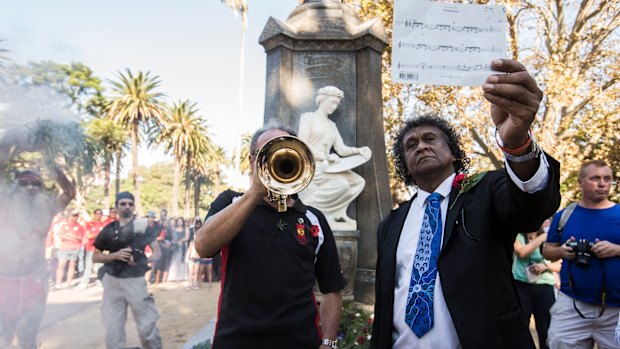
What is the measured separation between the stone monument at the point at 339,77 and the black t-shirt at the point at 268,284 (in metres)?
3.58

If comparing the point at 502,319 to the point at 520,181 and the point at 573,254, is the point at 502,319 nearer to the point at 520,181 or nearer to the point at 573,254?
the point at 520,181

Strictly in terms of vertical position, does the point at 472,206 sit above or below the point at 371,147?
below

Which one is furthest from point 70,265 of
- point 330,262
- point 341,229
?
point 330,262

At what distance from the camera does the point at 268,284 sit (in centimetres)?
221

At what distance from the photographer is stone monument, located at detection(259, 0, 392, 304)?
19.5 feet

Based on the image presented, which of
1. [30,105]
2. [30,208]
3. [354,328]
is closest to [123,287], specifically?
[30,208]

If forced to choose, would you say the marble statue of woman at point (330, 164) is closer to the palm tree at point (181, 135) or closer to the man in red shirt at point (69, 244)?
the man in red shirt at point (69, 244)

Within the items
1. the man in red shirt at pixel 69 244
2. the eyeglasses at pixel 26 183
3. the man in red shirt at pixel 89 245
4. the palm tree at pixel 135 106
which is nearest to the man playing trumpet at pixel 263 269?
the eyeglasses at pixel 26 183

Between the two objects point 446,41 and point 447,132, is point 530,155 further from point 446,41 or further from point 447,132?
point 447,132

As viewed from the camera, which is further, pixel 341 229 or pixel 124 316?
pixel 341 229

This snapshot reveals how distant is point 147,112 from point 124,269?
112 feet

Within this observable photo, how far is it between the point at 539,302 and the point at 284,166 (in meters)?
4.23

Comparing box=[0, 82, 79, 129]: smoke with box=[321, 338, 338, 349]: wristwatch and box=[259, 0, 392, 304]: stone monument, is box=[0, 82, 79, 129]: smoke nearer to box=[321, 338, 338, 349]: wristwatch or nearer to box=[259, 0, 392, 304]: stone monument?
box=[259, 0, 392, 304]: stone monument

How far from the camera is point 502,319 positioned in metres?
1.76
